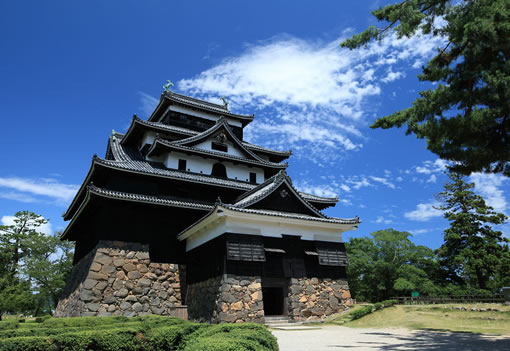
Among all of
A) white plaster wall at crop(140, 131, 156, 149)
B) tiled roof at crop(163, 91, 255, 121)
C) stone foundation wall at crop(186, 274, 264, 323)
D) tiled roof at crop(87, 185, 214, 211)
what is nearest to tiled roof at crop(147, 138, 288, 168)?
white plaster wall at crop(140, 131, 156, 149)

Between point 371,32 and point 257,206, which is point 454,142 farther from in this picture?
point 257,206

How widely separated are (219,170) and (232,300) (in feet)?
34.3

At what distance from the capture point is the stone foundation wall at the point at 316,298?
1460cm

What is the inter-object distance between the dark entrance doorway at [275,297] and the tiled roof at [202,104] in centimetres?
1494

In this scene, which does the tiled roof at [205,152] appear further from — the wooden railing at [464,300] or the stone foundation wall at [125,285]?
the wooden railing at [464,300]

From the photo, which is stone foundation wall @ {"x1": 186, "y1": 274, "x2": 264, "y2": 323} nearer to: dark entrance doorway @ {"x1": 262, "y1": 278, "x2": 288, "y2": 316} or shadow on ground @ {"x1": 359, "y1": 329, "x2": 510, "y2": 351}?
dark entrance doorway @ {"x1": 262, "y1": 278, "x2": 288, "y2": 316}

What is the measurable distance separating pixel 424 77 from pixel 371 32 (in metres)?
1.87

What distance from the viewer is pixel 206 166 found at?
838 inches

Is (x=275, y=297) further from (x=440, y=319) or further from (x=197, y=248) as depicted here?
(x=440, y=319)

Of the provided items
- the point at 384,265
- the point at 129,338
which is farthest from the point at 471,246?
the point at 129,338

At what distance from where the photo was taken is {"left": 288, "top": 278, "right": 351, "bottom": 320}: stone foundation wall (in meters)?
14.6

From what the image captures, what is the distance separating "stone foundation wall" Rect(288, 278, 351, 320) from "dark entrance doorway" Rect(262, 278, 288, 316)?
38 cm

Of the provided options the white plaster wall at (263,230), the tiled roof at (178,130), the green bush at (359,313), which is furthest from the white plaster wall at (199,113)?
the green bush at (359,313)

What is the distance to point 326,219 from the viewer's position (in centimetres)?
1628
